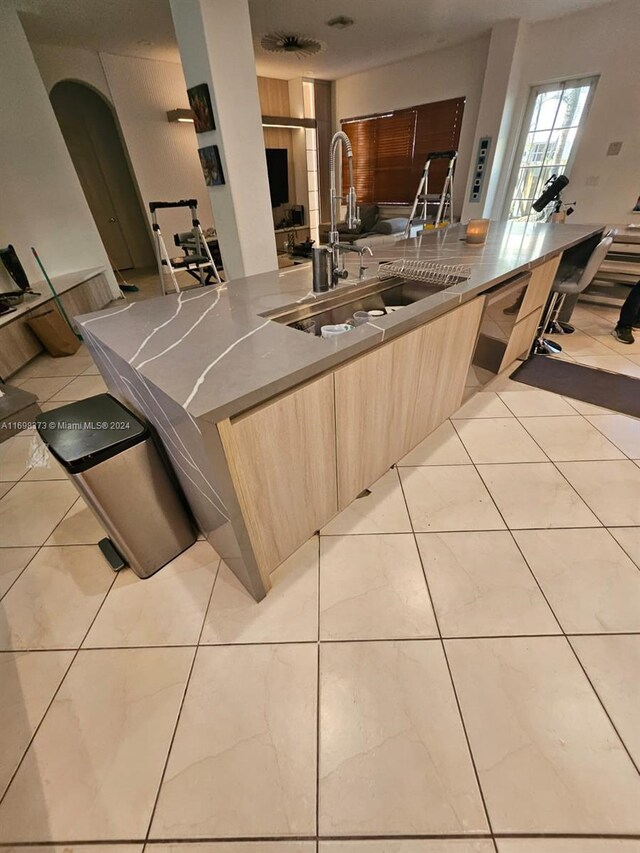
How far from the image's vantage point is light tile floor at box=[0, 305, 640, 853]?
86 centimetres

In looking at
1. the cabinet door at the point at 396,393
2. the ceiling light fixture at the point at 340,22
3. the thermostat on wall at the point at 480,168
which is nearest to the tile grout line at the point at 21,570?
the cabinet door at the point at 396,393

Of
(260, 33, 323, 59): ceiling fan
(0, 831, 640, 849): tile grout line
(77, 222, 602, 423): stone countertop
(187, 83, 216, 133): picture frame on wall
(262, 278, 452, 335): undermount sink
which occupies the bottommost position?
(0, 831, 640, 849): tile grout line

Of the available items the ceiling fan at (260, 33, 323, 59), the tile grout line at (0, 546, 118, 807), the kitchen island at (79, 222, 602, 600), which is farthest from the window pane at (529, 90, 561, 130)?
the tile grout line at (0, 546, 118, 807)

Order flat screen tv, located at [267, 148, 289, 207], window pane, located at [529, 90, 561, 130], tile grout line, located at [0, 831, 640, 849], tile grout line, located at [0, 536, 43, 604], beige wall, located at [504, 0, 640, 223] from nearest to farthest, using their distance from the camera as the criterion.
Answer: tile grout line, located at [0, 831, 640, 849] → tile grout line, located at [0, 536, 43, 604] → beige wall, located at [504, 0, 640, 223] → window pane, located at [529, 90, 561, 130] → flat screen tv, located at [267, 148, 289, 207]

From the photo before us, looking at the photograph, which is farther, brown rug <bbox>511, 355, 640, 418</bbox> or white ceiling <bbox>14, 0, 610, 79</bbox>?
A: white ceiling <bbox>14, 0, 610, 79</bbox>

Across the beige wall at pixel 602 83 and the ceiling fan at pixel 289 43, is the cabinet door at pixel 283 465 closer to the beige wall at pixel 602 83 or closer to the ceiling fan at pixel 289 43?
the ceiling fan at pixel 289 43

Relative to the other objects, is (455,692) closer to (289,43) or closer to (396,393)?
(396,393)

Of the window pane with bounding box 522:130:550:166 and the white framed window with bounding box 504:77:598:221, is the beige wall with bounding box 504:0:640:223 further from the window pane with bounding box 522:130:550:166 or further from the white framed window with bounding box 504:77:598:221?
the window pane with bounding box 522:130:550:166

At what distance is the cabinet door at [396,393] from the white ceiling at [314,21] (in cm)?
416

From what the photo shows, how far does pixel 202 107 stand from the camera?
103 inches

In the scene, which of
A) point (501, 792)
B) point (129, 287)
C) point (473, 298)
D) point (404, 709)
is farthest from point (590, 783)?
point (129, 287)

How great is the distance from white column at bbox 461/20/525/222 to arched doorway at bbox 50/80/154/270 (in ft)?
16.7

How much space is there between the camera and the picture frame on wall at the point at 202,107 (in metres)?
2.53

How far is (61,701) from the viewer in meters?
1.07
